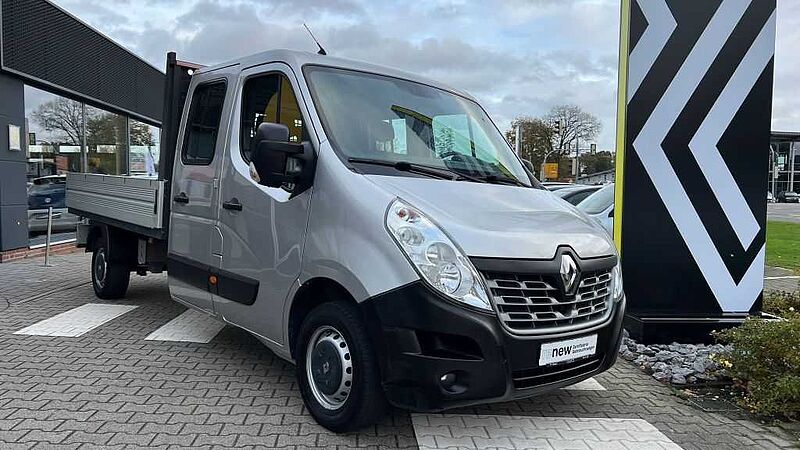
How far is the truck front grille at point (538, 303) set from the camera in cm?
321

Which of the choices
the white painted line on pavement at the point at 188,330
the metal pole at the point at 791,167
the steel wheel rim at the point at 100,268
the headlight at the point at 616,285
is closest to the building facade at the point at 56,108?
the steel wheel rim at the point at 100,268

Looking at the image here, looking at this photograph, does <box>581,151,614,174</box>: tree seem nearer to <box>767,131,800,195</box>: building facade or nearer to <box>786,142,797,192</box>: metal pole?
<box>767,131,800,195</box>: building facade

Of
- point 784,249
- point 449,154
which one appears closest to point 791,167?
point 784,249

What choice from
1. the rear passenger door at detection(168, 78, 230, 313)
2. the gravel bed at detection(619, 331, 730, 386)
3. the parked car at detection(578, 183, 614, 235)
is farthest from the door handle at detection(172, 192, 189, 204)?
the parked car at detection(578, 183, 614, 235)

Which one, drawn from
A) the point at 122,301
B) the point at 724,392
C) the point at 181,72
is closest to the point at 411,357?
the point at 724,392

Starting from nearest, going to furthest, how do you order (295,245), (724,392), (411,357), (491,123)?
(411,357) → (295,245) → (724,392) → (491,123)

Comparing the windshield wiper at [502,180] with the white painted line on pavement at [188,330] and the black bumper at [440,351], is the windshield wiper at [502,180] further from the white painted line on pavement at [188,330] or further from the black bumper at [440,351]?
the white painted line on pavement at [188,330]

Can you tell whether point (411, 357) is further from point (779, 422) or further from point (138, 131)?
point (138, 131)

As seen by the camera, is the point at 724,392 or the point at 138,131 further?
the point at 138,131

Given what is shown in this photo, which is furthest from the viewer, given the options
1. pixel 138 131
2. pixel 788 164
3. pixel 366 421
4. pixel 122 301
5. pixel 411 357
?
pixel 788 164

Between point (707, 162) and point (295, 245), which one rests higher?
point (707, 162)

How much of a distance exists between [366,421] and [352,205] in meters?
1.20

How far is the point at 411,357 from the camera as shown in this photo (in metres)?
3.15

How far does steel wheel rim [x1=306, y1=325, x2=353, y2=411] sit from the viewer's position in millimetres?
3508
